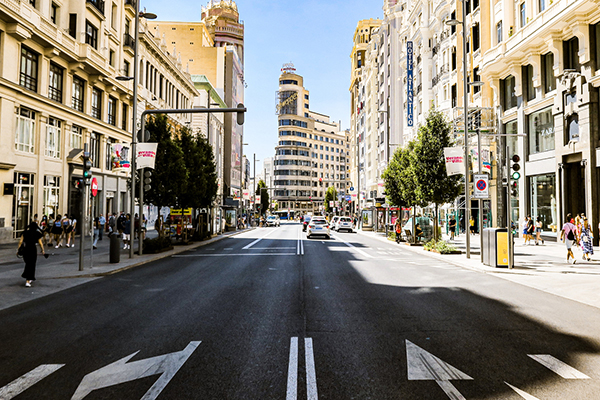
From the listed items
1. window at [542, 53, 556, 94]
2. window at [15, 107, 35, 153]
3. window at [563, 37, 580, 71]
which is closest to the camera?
window at [15, 107, 35, 153]

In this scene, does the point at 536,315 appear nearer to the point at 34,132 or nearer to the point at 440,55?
the point at 34,132

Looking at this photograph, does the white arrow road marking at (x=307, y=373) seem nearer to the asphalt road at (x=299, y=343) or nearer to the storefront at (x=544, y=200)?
the asphalt road at (x=299, y=343)

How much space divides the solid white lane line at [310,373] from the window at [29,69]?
25859mm

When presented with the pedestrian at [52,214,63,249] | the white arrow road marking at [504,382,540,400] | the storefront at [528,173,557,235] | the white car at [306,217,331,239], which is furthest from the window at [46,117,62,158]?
the storefront at [528,173,557,235]

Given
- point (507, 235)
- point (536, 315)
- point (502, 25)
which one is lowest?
point (536, 315)

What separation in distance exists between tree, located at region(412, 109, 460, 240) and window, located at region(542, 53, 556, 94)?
315 inches

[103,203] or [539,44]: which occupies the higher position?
[539,44]

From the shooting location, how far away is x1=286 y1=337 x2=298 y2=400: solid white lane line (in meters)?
4.47

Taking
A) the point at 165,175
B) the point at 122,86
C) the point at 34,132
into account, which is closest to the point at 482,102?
the point at 165,175

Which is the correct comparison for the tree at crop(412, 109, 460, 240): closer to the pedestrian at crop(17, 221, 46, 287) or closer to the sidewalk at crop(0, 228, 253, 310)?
the sidewalk at crop(0, 228, 253, 310)

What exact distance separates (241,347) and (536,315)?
5.68 meters

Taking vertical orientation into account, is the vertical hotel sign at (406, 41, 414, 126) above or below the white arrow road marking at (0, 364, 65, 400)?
above

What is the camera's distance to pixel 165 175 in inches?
949

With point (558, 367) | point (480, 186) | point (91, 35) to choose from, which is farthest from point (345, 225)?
point (558, 367)
